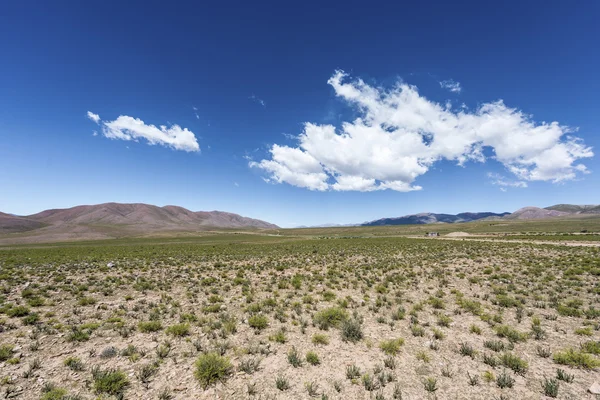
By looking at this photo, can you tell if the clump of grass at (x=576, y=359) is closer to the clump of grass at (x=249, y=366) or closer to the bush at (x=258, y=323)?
the clump of grass at (x=249, y=366)

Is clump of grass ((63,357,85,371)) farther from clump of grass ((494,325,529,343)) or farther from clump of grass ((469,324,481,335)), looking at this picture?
clump of grass ((494,325,529,343))

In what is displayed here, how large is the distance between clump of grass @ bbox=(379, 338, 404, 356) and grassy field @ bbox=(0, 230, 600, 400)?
41 millimetres

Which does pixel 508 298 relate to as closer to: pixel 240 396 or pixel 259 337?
pixel 259 337

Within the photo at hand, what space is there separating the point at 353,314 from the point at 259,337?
15.9 feet

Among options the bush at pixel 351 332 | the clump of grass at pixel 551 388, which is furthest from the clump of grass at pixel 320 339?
the clump of grass at pixel 551 388

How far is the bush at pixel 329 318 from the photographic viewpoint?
11.4 metres

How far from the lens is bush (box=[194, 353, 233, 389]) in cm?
735

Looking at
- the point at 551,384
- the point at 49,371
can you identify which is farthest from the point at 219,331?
the point at 551,384

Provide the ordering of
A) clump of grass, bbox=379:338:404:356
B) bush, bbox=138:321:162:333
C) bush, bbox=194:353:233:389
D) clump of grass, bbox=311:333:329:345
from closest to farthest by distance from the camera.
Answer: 1. bush, bbox=194:353:233:389
2. clump of grass, bbox=379:338:404:356
3. clump of grass, bbox=311:333:329:345
4. bush, bbox=138:321:162:333

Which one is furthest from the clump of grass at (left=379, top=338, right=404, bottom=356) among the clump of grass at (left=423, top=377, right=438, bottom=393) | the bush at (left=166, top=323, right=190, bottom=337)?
the bush at (left=166, top=323, right=190, bottom=337)

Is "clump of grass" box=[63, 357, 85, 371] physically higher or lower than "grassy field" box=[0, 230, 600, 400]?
higher

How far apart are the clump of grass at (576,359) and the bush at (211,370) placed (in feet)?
34.0

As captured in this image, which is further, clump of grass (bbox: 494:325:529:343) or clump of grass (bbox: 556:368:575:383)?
clump of grass (bbox: 494:325:529:343)

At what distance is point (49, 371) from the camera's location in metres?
7.70
